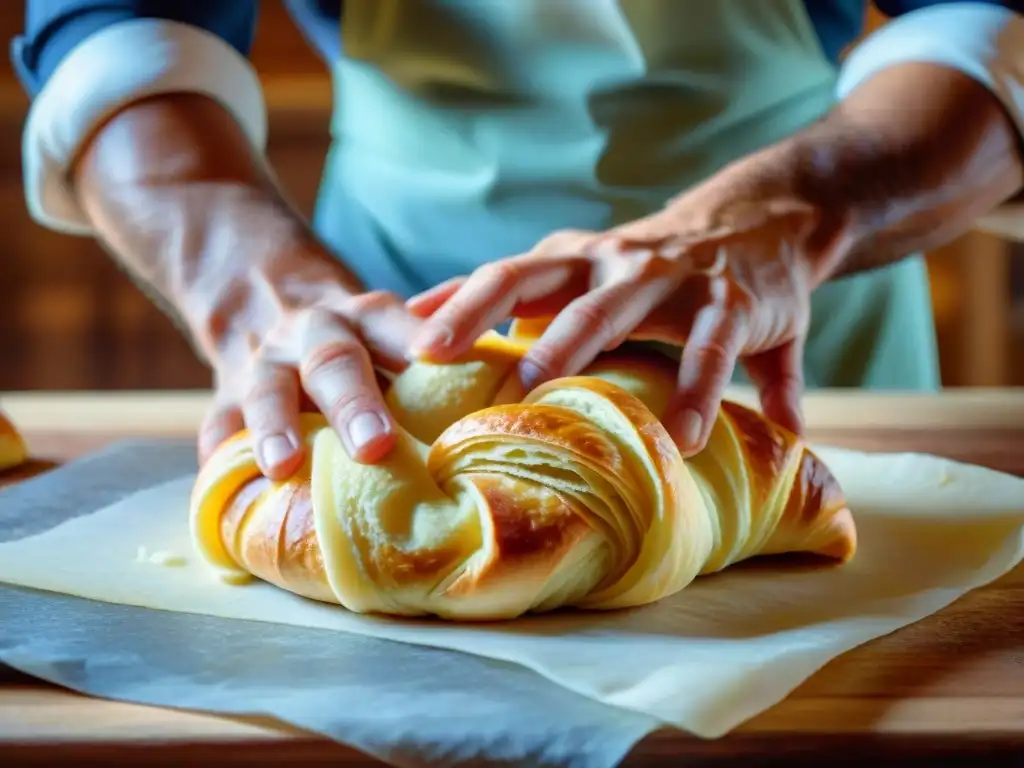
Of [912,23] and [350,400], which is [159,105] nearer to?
[350,400]

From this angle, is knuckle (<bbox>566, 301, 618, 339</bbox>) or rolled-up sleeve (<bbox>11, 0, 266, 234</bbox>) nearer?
knuckle (<bbox>566, 301, 618, 339</bbox>)

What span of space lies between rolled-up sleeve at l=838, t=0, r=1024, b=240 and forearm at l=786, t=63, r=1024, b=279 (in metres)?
0.02

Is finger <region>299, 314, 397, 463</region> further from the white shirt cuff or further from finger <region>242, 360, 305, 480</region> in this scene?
the white shirt cuff

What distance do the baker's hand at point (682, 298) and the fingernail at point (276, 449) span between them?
123 millimetres

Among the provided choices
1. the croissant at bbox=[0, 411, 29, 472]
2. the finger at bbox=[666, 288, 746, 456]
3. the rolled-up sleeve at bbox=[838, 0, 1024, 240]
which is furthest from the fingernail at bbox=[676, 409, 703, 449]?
the croissant at bbox=[0, 411, 29, 472]

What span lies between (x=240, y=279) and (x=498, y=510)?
52 cm

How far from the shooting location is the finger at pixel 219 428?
40.8 inches

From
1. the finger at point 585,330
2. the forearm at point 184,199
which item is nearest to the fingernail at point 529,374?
the finger at point 585,330

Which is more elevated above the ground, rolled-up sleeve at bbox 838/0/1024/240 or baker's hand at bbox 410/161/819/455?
rolled-up sleeve at bbox 838/0/1024/240

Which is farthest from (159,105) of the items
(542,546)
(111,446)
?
(542,546)

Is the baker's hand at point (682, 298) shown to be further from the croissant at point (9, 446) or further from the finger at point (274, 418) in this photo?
the croissant at point (9, 446)

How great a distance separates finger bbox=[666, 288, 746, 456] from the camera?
0.89 meters

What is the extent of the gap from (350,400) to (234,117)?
714 mm

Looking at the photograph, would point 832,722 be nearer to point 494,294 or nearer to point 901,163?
point 494,294
